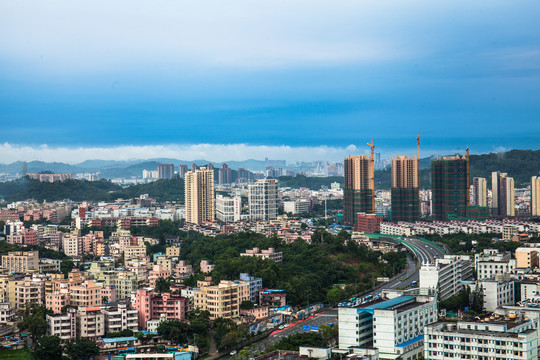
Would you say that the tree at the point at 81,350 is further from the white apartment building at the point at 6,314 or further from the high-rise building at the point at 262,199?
the high-rise building at the point at 262,199

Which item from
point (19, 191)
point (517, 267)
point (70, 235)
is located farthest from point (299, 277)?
point (19, 191)

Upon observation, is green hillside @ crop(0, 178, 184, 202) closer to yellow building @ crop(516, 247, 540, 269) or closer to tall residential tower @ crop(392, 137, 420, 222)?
tall residential tower @ crop(392, 137, 420, 222)

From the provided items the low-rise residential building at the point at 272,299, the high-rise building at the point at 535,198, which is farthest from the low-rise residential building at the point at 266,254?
the high-rise building at the point at 535,198

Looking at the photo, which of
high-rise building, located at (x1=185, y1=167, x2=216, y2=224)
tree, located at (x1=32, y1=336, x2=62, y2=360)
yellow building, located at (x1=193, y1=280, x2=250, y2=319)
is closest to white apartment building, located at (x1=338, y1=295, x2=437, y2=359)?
yellow building, located at (x1=193, y1=280, x2=250, y2=319)

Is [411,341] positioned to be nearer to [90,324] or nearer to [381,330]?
[381,330]

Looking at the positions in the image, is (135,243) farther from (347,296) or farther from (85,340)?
(85,340)
